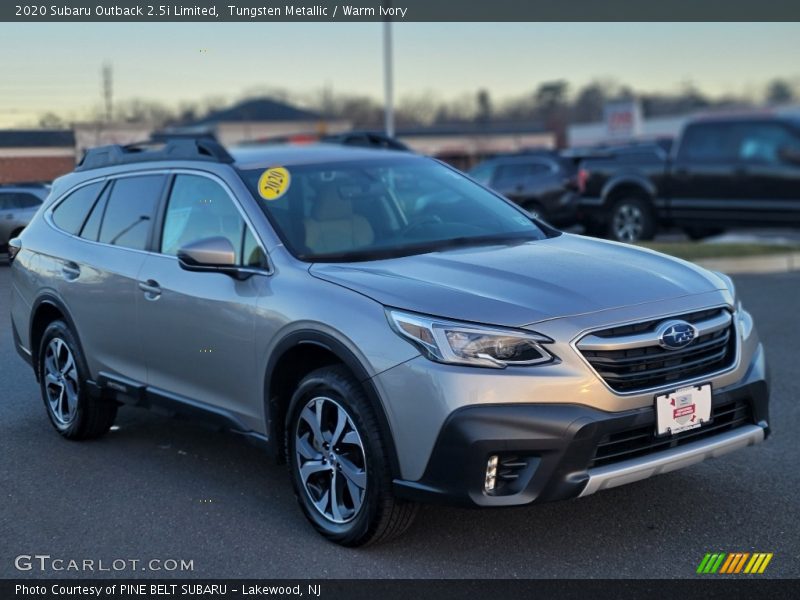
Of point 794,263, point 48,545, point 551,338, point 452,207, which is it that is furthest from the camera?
point 794,263

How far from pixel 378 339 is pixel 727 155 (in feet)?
42.9

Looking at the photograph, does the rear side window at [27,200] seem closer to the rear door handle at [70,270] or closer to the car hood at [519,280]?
the rear door handle at [70,270]

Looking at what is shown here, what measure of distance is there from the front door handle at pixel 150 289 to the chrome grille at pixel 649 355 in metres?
2.45

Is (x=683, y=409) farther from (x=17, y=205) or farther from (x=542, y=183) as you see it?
(x=542, y=183)

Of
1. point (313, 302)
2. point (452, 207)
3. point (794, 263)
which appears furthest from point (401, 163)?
point (794, 263)

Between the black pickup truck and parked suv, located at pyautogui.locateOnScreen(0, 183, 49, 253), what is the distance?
11.8 m

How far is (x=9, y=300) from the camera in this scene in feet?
22.0

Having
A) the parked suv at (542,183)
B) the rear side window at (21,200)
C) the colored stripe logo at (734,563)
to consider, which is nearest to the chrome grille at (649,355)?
the colored stripe logo at (734,563)

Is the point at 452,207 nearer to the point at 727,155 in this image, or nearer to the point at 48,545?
the point at 48,545

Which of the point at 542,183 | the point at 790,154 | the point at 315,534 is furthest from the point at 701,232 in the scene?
the point at 315,534

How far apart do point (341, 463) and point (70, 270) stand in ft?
8.60

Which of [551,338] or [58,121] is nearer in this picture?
[551,338]

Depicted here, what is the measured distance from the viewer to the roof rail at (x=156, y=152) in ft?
18.4

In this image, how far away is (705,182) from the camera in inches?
632
